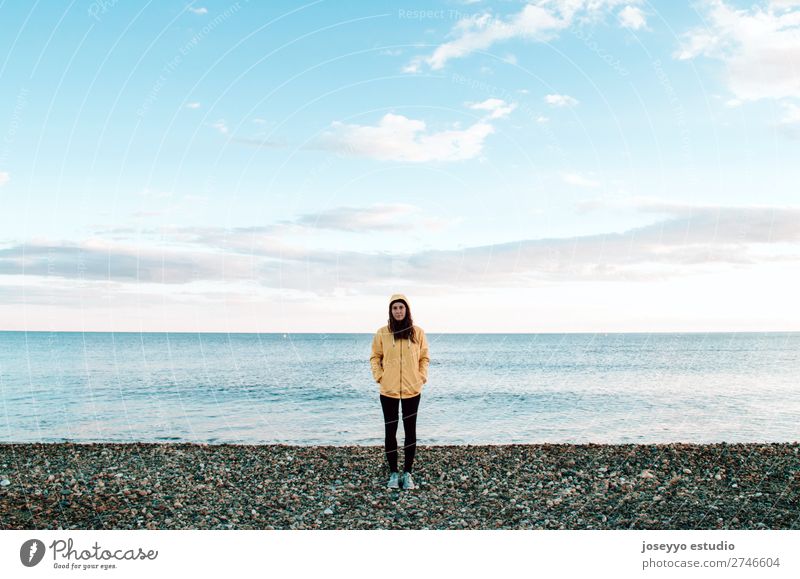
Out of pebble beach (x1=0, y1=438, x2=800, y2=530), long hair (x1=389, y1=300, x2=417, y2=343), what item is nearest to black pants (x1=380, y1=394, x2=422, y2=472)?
pebble beach (x1=0, y1=438, x2=800, y2=530)

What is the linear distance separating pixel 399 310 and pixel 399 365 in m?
0.75

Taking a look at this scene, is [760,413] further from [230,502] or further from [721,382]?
[230,502]

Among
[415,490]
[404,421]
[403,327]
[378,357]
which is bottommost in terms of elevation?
[415,490]

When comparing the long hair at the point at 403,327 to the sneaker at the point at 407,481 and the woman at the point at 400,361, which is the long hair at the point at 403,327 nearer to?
the woman at the point at 400,361

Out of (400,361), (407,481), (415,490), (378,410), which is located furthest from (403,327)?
(378,410)

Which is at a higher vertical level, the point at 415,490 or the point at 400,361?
the point at 400,361

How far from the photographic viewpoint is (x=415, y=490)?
8.91 metres

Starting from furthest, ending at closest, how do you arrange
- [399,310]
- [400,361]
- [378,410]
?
[378,410]
[400,361]
[399,310]

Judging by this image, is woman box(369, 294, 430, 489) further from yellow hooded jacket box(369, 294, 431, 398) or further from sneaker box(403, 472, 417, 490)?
sneaker box(403, 472, 417, 490)

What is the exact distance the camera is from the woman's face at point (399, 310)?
27.3 feet

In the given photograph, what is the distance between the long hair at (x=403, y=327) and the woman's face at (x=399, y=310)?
0.04 meters

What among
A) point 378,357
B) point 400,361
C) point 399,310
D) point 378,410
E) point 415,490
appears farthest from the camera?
point 378,410

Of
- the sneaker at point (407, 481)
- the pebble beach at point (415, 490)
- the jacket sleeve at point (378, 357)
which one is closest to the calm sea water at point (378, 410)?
the pebble beach at point (415, 490)

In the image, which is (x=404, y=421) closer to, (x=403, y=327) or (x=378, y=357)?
(x=378, y=357)
